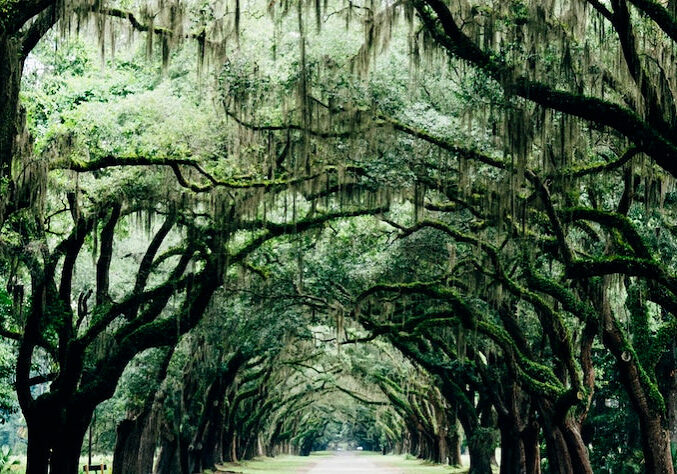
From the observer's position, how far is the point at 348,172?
1560 cm

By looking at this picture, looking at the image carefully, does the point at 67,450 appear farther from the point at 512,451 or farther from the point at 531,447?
the point at 512,451

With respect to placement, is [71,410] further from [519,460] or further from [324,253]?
[519,460]

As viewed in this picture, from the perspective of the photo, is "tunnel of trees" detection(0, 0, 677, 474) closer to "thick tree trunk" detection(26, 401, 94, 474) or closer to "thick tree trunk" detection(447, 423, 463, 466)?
"thick tree trunk" detection(26, 401, 94, 474)

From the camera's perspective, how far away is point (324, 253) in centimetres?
2242

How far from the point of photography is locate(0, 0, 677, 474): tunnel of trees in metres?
11.6

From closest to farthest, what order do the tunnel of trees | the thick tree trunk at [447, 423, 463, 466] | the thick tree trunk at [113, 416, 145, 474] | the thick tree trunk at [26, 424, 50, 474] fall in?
the tunnel of trees, the thick tree trunk at [26, 424, 50, 474], the thick tree trunk at [113, 416, 145, 474], the thick tree trunk at [447, 423, 463, 466]

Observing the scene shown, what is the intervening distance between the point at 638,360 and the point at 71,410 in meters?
10.4

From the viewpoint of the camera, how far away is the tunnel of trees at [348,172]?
11602 mm

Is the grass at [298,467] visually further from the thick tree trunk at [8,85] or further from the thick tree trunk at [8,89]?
the thick tree trunk at [8,85]

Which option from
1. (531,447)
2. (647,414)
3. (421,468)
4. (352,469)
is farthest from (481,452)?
(647,414)

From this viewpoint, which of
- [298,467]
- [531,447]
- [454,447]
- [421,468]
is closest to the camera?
[531,447]

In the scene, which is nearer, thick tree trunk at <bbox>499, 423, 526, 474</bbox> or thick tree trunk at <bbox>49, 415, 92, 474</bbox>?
thick tree trunk at <bbox>49, 415, 92, 474</bbox>

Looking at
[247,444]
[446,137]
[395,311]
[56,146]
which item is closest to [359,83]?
[446,137]

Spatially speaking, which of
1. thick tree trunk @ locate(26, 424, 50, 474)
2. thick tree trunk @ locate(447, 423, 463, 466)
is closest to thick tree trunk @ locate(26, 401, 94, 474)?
thick tree trunk @ locate(26, 424, 50, 474)
